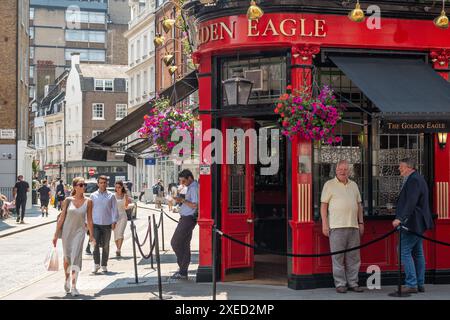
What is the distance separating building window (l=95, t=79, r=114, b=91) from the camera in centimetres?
7825

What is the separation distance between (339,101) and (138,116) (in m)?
4.03

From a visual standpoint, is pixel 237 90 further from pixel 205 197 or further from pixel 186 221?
pixel 186 221

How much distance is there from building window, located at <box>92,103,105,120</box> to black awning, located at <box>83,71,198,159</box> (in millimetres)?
64128

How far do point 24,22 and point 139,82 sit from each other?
2603 cm

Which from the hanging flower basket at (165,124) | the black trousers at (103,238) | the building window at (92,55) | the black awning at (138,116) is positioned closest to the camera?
the hanging flower basket at (165,124)

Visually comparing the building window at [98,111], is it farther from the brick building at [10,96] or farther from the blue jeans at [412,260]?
the blue jeans at [412,260]

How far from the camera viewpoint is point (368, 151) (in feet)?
37.4

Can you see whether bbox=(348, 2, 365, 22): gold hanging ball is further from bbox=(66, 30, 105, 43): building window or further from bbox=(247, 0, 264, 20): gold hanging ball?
bbox=(66, 30, 105, 43): building window

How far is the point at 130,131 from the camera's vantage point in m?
13.6

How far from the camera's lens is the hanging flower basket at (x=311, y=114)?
33.9 ft

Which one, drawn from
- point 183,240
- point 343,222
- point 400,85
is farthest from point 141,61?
point 343,222

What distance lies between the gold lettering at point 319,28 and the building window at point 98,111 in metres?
68.2

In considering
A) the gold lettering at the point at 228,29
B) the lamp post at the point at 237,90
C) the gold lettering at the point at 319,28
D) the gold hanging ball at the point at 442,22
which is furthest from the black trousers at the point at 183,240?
the gold hanging ball at the point at 442,22
